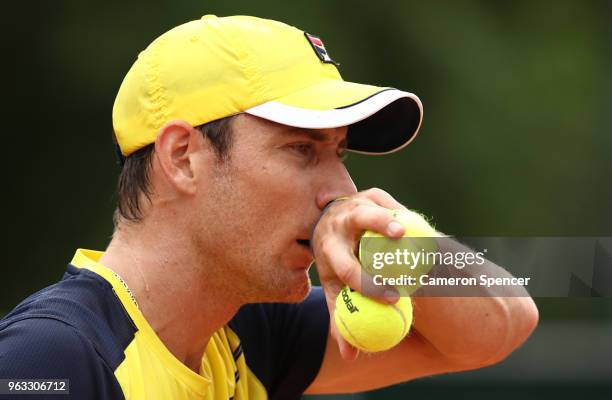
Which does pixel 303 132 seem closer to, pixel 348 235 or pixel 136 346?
pixel 348 235

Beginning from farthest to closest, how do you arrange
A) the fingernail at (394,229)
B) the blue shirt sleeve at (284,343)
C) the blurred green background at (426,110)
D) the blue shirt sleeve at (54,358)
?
1. the blurred green background at (426,110)
2. the blue shirt sleeve at (284,343)
3. the fingernail at (394,229)
4. the blue shirt sleeve at (54,358)

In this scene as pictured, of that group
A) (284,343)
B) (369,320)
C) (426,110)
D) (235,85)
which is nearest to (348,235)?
(369,320)

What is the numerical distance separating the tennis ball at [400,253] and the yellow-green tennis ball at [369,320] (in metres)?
0.05

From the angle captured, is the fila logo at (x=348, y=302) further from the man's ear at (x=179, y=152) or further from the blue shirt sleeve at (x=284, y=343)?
the blue shirt sleeve at (x=284, y=343)

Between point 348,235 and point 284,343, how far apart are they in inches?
34.1

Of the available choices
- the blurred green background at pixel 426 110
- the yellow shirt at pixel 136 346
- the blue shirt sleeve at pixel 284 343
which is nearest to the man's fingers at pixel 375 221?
the yellow shirt at pixel 136 346

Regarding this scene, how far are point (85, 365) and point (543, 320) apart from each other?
5365mm

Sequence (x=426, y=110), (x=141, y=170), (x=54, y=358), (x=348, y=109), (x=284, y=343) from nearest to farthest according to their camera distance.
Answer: (x=54, y=358), (x=348, y=109), (x=141, y=170), (x=284, y=343), (x=426, y=110)

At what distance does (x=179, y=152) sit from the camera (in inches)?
105

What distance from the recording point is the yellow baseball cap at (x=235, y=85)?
2.60 m

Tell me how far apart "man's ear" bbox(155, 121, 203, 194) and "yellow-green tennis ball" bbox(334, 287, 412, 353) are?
0.51 metres

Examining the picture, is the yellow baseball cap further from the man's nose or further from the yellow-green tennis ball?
the yellow-green tennis ball

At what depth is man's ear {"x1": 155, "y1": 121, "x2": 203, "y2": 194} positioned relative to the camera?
2629 mm

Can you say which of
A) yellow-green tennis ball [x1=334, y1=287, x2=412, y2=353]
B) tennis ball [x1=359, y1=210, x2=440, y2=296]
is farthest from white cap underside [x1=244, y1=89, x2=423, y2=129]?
yellow-green tennis ball [x1=334, y1=287, x2=412, y2=353]
